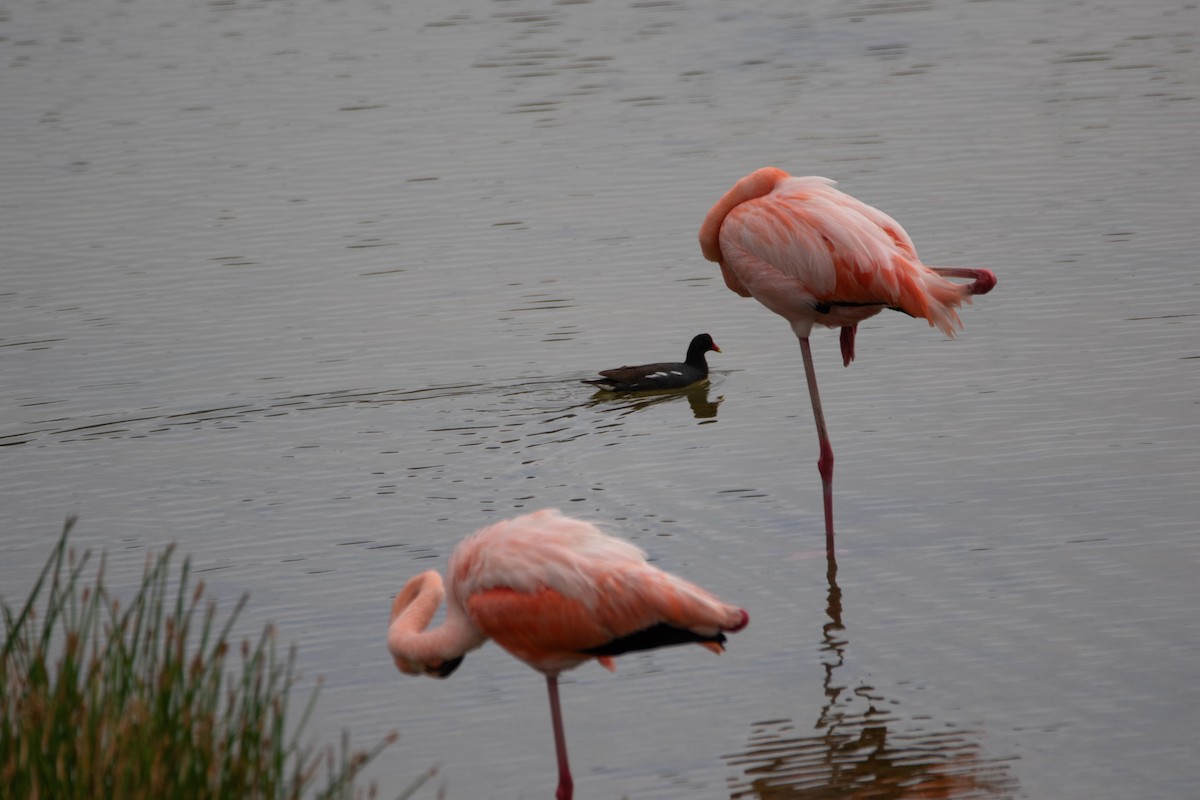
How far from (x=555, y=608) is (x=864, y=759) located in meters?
1.28

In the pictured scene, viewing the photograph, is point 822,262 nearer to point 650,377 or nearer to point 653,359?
point 650,377

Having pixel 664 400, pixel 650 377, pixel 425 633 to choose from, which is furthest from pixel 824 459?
pixel 425 633

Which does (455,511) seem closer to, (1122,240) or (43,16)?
(1122,240)

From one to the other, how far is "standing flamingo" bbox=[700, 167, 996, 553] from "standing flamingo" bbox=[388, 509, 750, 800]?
2.45 meters

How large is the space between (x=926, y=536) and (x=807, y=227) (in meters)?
1.60

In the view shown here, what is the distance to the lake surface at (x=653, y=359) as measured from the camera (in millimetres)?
6285

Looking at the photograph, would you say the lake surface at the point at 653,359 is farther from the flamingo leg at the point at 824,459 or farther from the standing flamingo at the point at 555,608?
the standing flamingo at the point at 555,608

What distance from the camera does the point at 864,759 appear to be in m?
5.80

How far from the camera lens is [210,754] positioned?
14.4ft

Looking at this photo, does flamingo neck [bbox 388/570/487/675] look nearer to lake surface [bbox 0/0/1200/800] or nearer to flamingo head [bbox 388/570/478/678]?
flamingo head [bbox 388/570/478/678]

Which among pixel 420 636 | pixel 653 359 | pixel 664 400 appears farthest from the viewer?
pixel 653 359

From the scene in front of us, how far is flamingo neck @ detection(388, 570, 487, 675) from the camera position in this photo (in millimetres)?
5527

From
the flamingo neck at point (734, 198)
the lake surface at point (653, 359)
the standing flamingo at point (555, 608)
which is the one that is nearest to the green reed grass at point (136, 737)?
the standing flamingo at point (555, 608)

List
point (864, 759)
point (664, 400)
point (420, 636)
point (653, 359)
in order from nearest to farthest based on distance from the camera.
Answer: point (420, 636) → point (864, 759) → point (664, 400) → point (653, 359)
